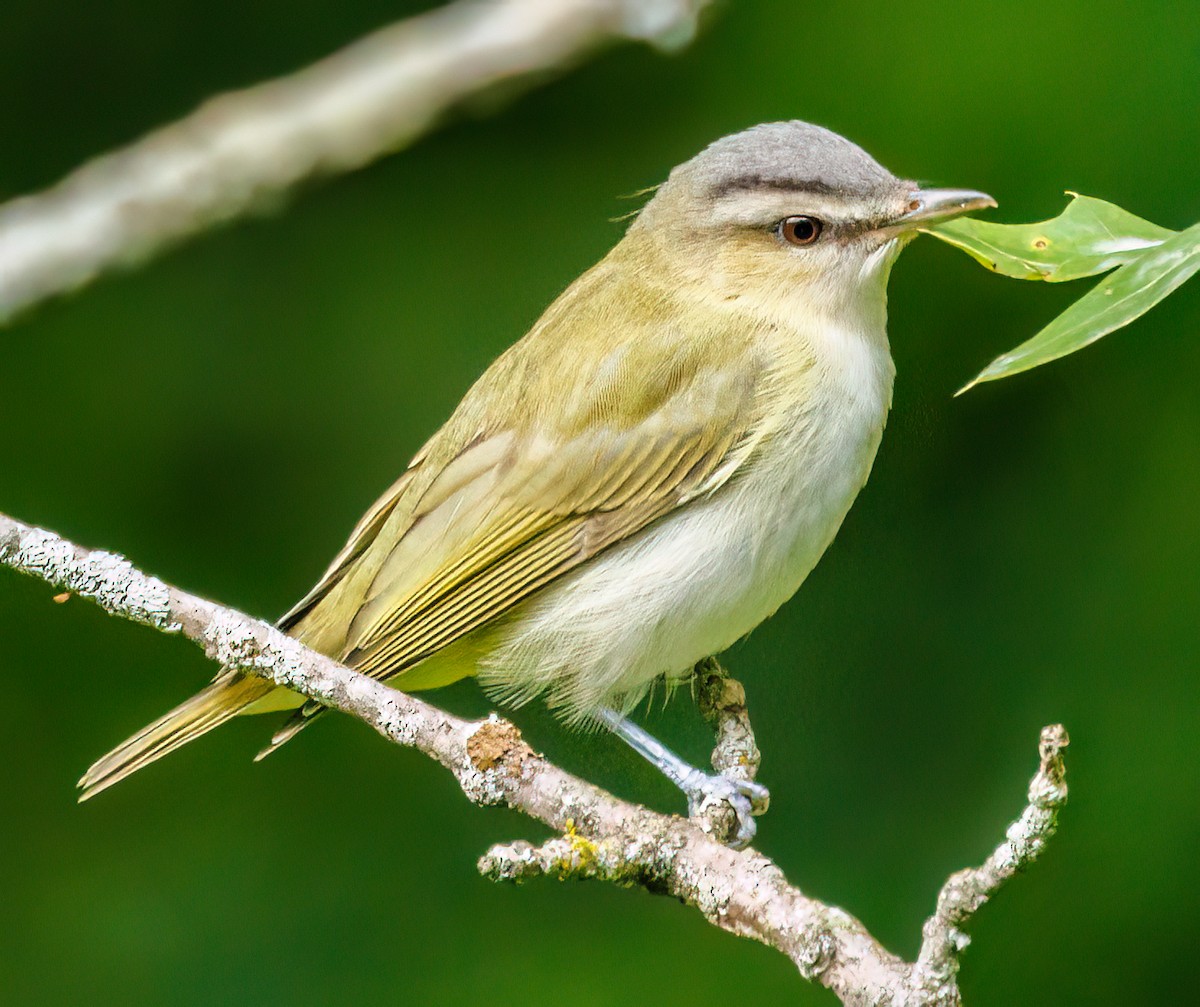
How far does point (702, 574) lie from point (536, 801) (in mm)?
570

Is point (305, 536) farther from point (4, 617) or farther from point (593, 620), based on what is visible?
point (593, 620)

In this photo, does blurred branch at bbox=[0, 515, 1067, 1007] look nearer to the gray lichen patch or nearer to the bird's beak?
the gray lichen patch

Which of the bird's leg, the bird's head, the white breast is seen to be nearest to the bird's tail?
the white breast

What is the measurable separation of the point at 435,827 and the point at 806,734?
0.87m

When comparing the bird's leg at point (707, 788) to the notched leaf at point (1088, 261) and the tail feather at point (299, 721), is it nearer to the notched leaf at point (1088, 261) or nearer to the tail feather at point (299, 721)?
the tail feather at point (299, 721)

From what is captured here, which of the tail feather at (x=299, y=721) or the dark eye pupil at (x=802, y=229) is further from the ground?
the dark eye pupil at (x=802, y=229)

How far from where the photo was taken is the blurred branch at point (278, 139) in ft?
10.6

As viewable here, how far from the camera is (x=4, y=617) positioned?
3.21 meters

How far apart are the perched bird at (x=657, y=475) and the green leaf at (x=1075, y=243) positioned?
709 mm

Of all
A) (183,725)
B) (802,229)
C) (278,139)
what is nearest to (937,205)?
(802,229)

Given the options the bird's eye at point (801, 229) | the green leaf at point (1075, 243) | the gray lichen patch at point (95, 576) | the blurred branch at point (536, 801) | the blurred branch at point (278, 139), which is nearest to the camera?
the green leaf at point (1075, 243)

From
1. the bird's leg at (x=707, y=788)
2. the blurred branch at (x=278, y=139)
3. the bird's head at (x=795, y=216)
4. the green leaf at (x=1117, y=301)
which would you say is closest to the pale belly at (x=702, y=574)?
the bird's leg at (x=707, y=788)

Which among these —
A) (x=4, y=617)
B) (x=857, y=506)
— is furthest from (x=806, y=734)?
(x=4, y=617)

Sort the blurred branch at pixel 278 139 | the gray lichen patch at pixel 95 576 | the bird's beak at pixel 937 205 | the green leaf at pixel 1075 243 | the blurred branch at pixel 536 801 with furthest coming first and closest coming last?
1. the blurred branch at pixel 278 139
2. the bird's beak at pixel 937 205
3. the gray lichen patch at pixel 95 576
4. the blurred branch at pixel 536 801
5. the green leaf at pixel 1075 243
